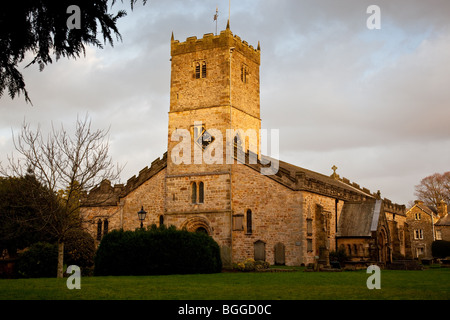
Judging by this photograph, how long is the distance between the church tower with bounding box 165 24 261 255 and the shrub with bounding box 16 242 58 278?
14.9m

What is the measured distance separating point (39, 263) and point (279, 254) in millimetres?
17103

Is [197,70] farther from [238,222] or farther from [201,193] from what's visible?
[238,222]

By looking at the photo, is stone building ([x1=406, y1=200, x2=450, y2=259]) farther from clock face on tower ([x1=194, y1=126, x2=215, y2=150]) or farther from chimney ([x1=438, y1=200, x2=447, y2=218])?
clock face on tower ([x1=194, y1=126, x2=215, y2=150])

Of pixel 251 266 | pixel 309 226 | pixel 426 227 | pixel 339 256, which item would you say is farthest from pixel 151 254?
pixel 426 227

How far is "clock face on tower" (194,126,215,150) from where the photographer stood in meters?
39.7

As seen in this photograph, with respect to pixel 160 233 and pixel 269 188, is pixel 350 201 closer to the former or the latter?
pixel 269 188

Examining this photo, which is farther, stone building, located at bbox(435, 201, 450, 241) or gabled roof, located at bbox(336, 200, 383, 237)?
stone building, located at bbox(435, 201, 450, 241)

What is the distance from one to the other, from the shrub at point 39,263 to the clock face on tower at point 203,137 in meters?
16.9

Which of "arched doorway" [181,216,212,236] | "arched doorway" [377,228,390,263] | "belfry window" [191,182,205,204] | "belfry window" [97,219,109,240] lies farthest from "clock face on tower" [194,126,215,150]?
"arched doorway" [377,228,390,263]

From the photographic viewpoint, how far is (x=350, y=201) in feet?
145

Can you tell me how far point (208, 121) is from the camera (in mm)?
40281
